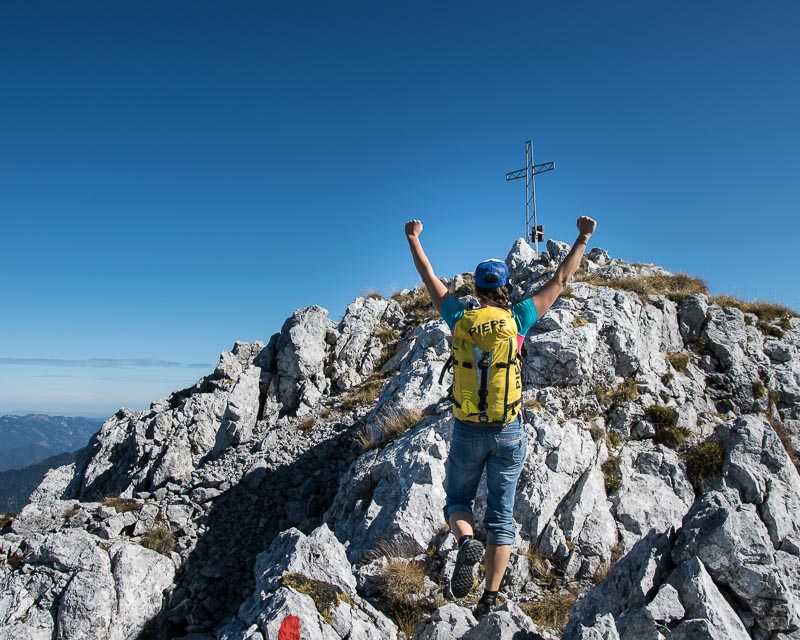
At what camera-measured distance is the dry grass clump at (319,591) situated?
5.93 metres

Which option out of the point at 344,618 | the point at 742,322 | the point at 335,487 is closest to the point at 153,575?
the point at 335,487

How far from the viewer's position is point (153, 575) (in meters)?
10.3

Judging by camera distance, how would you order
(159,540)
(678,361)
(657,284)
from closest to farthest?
(159,540), (678,361), (657,284)

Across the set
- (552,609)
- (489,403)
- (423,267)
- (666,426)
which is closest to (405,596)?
(552,609)

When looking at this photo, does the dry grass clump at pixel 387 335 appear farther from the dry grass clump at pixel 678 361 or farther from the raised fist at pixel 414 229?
the raised fist at pixel 414 229

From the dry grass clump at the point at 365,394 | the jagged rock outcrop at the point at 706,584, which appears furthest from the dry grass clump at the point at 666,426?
the dry grass clump at the point at 365,394

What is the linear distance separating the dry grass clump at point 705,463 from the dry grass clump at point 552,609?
160 inches

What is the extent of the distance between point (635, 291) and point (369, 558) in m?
11.9

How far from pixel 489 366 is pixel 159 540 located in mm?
9900

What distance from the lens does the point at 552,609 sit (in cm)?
689

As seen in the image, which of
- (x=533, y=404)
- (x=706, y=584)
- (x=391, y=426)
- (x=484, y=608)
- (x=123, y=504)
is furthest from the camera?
(x=123, y=504)

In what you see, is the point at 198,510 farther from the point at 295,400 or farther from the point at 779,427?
the point at 779,427

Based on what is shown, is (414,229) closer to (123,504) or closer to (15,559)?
(123,504)

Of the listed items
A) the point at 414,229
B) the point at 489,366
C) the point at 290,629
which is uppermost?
the point at 414,229
